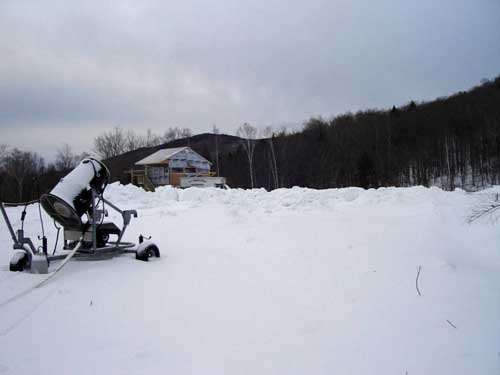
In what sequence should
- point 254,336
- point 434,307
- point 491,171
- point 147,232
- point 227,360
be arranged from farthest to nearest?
point 491,171, point 147,232, point 434,307, point 254,336, point 227,360

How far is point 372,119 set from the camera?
178 feet

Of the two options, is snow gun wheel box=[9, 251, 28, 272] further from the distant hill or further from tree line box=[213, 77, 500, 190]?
the distant hill

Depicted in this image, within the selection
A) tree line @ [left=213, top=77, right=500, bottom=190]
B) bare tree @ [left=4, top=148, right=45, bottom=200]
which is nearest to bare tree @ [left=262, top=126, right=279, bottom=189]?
tree line @ [left=213, top=77, right=500, bottom=190]

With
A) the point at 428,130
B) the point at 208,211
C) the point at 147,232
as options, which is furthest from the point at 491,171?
the point at 147,232

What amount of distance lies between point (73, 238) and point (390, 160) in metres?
46.1

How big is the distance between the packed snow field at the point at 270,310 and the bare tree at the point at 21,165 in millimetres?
37441

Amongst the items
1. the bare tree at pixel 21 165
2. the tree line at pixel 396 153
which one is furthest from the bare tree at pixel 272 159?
the bare tree at pixel 21 165

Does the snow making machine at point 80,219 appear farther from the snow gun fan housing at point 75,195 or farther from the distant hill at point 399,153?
the distant hill at point 399,153

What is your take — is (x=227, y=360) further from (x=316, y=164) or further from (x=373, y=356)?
(x=316, y=164)

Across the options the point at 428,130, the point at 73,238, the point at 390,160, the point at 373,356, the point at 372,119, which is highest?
the point at 372,119

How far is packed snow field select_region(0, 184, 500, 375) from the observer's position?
2.69m

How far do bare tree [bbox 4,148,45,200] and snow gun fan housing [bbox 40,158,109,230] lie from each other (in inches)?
1423

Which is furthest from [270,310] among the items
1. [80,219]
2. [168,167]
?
[168,167]

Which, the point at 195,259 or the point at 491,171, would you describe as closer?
the point at 195,259
